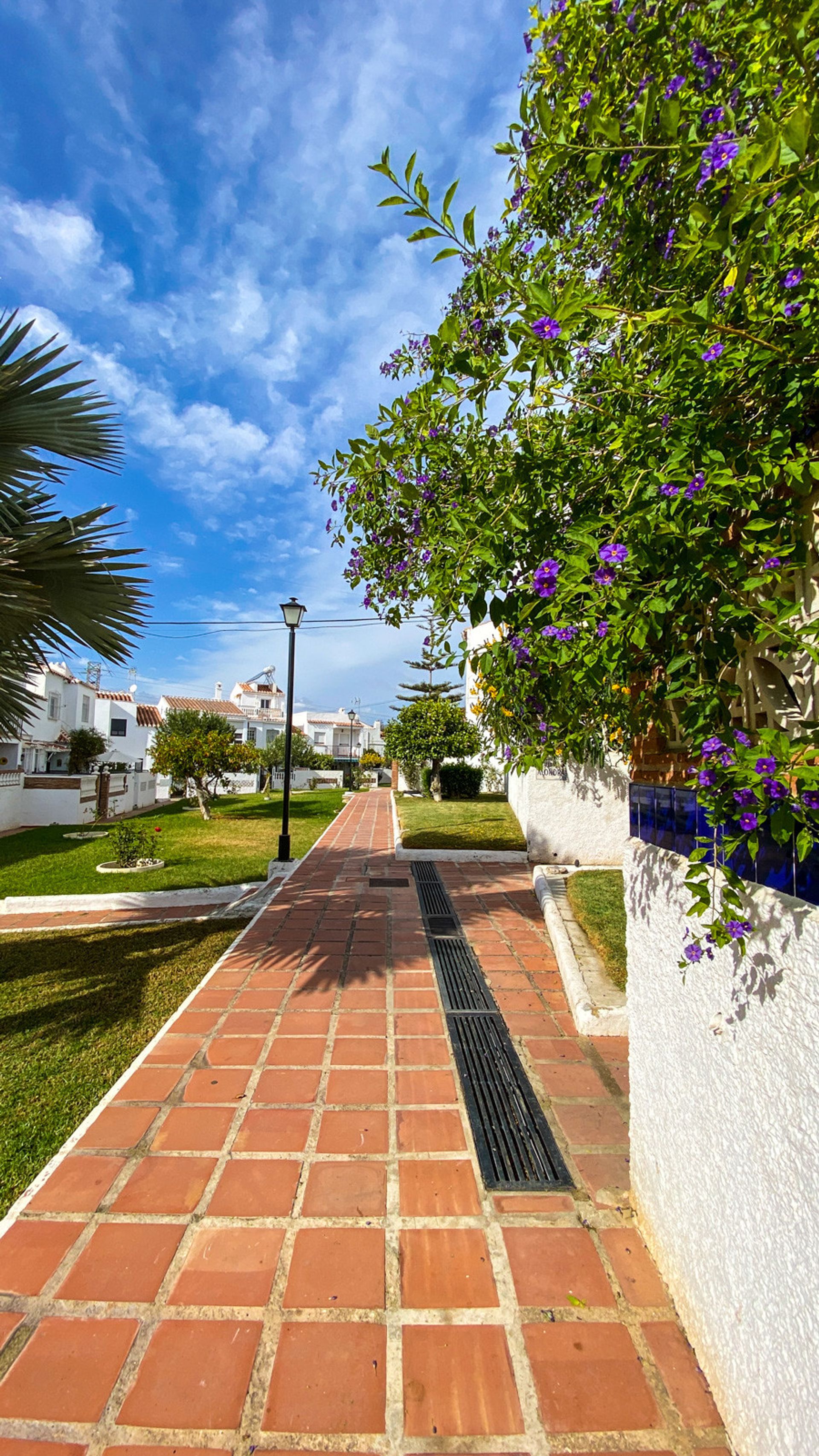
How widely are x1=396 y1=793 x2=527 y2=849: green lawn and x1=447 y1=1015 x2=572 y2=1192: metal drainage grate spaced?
5674 mm

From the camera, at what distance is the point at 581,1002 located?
375 centimetres

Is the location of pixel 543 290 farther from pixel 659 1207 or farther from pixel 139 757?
pixel 139 757

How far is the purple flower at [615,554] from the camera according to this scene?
134cm

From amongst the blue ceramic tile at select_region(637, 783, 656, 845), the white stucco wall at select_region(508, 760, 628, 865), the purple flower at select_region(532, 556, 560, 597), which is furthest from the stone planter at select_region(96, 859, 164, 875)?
the purple flower at select_region(532, 556, 560, 597)

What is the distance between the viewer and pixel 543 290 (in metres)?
1.31

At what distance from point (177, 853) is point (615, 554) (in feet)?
37.1

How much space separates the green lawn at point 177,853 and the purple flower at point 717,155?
8.16 meters

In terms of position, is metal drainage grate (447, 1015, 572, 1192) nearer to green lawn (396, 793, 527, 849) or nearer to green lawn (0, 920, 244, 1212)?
green lawn (0, 920, 244, 1212)

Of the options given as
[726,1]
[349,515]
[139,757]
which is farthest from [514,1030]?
[139,757]

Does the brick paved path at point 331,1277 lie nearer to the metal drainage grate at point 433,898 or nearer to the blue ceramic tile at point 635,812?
the blue ceramic tile at point 635,812

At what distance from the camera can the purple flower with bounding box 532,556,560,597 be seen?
1.47m

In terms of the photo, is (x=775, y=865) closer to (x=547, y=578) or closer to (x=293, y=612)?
(x=547, y=578)

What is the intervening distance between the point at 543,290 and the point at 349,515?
1.15 meters

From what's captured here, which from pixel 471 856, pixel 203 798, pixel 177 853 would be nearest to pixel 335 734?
pixel 203 798
